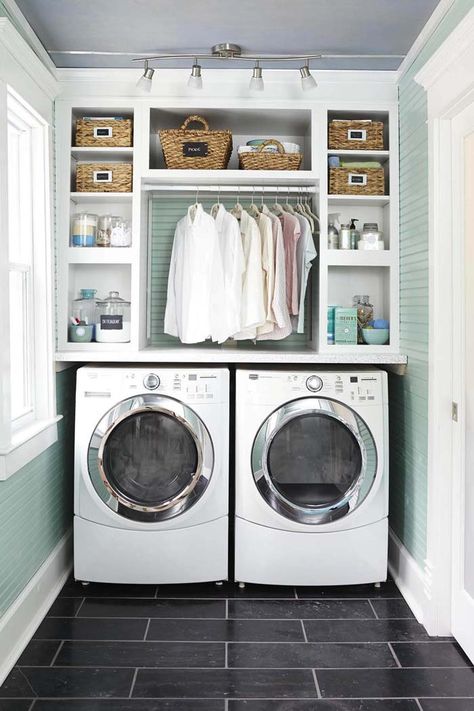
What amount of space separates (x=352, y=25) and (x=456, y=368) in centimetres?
141

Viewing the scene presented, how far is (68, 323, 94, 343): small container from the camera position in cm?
309

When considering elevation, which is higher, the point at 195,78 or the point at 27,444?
the point at 195,78

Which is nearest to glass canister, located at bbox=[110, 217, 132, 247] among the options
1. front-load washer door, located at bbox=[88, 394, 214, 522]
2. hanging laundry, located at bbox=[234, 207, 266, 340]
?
hanging laundry, located at bbox=[234, 207, 266, 340]

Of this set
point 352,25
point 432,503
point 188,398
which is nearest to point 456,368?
point 432,503

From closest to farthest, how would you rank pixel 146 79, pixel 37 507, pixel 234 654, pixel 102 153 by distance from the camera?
pixel 234 654
pixel 37 507
pixel 146 79
pixel 102 153

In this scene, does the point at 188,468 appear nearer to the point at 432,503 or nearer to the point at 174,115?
the point at 432,503

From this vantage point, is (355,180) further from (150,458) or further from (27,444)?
(27,444)

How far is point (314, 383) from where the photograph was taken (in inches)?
114

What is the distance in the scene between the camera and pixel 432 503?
2.56 metres

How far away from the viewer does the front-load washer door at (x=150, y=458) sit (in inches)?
113

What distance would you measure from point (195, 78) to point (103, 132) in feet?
1.85

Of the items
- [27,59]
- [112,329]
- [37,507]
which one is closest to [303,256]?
[112,329]

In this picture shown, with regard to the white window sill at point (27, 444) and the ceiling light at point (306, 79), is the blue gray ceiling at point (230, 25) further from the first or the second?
the white window sill at point (27, 444)

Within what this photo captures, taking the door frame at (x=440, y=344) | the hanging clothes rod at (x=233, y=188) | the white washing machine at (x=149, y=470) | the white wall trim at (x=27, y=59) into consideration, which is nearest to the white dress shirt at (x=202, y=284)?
the hanging clothes rod at (x=233, y=188)
